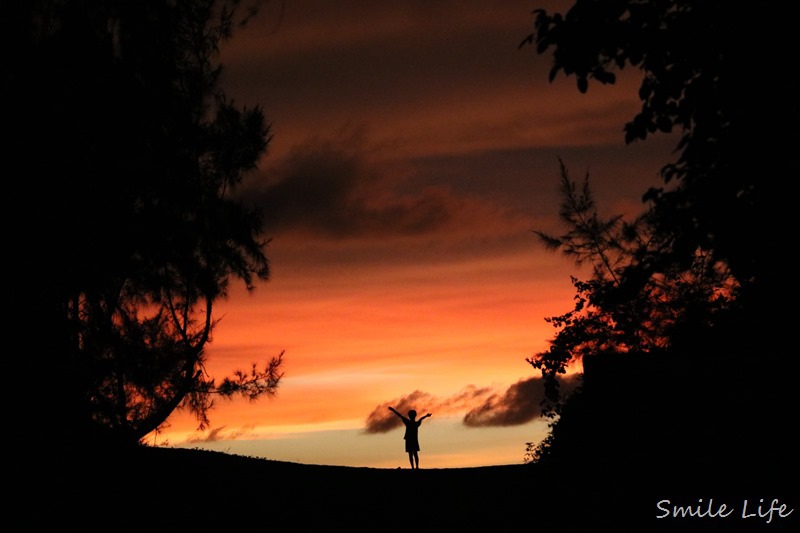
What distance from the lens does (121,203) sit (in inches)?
754

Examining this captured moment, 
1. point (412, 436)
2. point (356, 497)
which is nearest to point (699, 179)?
point (356, 497)

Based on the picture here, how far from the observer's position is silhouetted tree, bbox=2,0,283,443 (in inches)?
696

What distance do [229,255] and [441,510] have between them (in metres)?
8.39

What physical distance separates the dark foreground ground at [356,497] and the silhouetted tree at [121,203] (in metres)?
1.63

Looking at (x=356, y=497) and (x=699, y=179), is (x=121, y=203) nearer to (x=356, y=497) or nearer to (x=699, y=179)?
(x=356, y=497)

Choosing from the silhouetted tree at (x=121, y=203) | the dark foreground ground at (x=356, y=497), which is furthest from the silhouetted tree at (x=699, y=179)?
the silhouetted tree at (x=121, y=203)

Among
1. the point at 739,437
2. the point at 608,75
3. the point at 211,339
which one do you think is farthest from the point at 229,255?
the point at 739,437

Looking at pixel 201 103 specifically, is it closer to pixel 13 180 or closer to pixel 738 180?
pixel 13 180

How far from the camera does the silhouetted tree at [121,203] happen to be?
17688 millimetres

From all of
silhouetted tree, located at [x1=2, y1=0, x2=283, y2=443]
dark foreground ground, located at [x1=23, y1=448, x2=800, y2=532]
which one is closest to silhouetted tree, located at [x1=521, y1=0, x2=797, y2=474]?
dark foreground ground, located at [x1=23, y1=448, x2=800, y2=532]

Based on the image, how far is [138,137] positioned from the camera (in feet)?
64.2

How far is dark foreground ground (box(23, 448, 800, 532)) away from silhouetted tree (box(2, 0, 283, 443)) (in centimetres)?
163

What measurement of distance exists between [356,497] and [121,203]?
7754 millimetres

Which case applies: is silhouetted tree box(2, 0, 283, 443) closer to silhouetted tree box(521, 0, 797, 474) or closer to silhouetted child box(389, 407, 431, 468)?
silhouetted child box(389, 407, 431, 468)
